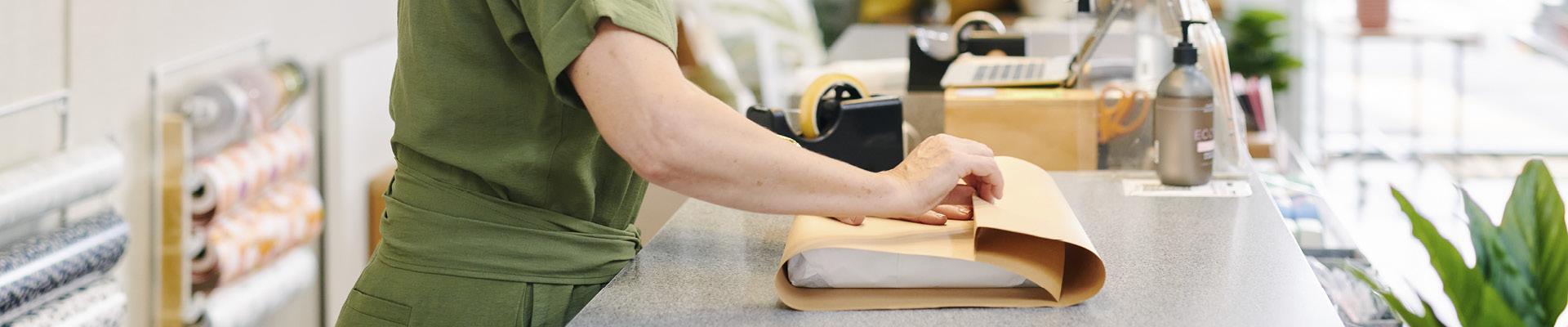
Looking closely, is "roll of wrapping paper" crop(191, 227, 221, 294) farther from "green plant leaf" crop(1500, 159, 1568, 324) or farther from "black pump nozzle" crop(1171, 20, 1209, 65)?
"green plant leaf" crop(1500, 159, 1568, 324)

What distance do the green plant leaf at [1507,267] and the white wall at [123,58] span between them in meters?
1.91

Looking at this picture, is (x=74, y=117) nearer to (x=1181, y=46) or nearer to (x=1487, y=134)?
(x=1181, y=46)

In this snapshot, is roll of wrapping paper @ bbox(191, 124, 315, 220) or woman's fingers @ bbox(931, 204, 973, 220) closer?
woman's fingers @ bbox(931, 204, 973, 220)

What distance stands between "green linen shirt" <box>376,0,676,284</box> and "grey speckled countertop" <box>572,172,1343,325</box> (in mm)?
80

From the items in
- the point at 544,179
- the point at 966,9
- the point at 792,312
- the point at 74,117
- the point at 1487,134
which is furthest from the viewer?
the point at 1487,134

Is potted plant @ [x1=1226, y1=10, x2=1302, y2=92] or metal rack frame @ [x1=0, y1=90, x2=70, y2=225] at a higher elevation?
metal rack frame @ [x1=0, y1=90, x2=70, y2=225]

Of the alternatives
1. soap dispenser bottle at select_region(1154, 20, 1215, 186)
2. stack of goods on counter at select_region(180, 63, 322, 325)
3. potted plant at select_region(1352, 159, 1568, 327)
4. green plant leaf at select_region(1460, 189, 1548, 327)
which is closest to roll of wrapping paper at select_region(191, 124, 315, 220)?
stack of goods on counter at select_region(180, 63, 322, 325)

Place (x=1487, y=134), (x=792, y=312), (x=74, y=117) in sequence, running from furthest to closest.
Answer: (x=1487, y=134)
(x=74, y=117)
(x=792, y=312)

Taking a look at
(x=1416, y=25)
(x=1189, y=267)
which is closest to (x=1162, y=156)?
(x=1189, y=267)

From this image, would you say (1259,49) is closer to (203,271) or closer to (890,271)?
(203,271)

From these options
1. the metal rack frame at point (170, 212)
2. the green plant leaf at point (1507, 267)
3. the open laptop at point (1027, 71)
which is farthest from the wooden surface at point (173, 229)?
the green plant leaf at point (1507, 267)

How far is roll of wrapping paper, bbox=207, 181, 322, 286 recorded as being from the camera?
2577 mm

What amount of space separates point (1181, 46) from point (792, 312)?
0.92 metres

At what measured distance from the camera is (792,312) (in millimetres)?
1306
